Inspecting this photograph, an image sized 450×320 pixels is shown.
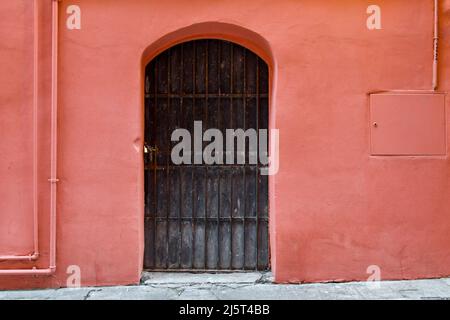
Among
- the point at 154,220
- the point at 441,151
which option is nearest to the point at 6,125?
the point at 154,220

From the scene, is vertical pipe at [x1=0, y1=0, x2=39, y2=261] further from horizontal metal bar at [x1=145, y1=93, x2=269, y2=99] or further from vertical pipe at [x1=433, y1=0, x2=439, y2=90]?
vertical pipe at [x1=433, y1=0, x2=439, y2=90]

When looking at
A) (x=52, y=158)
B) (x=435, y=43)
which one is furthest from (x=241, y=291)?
(x=435, y=43)

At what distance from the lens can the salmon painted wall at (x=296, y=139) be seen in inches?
226

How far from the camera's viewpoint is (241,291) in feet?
18.3

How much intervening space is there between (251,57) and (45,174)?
9.06 ft

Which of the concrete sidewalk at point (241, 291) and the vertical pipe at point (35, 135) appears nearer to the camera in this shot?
the concrete sidewalk at point (241, 291)

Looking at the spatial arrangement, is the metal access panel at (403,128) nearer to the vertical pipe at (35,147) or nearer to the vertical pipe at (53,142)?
the vertical pipe at (53,142)

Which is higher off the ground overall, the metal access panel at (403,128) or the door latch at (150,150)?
the metal access panel at (403,128)

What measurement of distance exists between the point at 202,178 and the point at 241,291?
143 cm

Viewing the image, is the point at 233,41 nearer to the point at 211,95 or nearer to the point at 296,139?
the point at 211,95

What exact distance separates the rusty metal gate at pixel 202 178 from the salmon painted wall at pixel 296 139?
1.50 feet

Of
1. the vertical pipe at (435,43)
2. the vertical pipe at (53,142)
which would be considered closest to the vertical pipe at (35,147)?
the vertical pipe at (53,142)

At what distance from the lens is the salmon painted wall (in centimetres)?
574

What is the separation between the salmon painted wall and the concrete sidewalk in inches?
5.9
